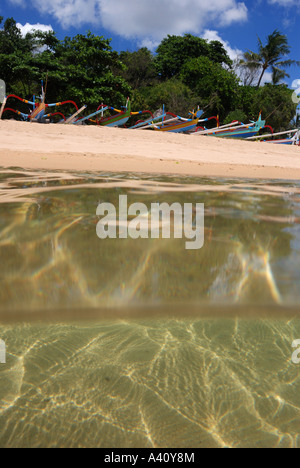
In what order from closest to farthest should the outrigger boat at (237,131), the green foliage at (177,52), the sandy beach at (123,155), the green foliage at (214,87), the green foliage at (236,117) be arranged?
the sandy beach at (123,155)
the outrigger boat at (237,131)
the green foliage at (236,117)
the green foliage at (214,87)
the green foliage at (177,52)

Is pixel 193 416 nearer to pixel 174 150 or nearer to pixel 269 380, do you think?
pixel 269 380

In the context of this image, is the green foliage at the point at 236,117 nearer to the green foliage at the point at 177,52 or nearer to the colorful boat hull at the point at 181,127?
the green foliage at the point at 177,52

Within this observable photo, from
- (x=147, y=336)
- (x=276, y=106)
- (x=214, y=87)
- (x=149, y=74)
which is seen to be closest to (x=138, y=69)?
(x=149, y=74)

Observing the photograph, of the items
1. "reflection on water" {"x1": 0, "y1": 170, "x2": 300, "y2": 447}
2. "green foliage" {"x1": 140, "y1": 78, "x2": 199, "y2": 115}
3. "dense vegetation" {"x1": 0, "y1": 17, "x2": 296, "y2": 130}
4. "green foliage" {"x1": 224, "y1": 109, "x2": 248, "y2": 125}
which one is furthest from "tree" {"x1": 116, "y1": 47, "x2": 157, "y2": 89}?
"reflection on water" {"x1": 0, "y1": 170, "x2": 300, "y2": 447}

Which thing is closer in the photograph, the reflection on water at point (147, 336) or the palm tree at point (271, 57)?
the reflection on water at point (147, 336)

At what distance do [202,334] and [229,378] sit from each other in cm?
22

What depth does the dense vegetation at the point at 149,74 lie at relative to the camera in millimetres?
21062

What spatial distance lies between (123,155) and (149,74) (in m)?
29.2

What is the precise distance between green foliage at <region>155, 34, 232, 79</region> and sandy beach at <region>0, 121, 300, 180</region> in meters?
28.5

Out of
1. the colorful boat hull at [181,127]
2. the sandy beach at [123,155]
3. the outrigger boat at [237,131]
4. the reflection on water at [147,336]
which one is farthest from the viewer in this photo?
the outrigger boat at [237,131]

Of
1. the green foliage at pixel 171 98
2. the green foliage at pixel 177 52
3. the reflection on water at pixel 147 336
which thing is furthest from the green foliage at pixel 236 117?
the reflection on water at pixel 147 336

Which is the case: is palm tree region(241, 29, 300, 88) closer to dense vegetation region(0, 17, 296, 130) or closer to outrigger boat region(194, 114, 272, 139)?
dense vegetation region(0, 17, 296, 130)

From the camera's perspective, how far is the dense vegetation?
Answer: 21.1 metres

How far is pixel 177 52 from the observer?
36.8 m
